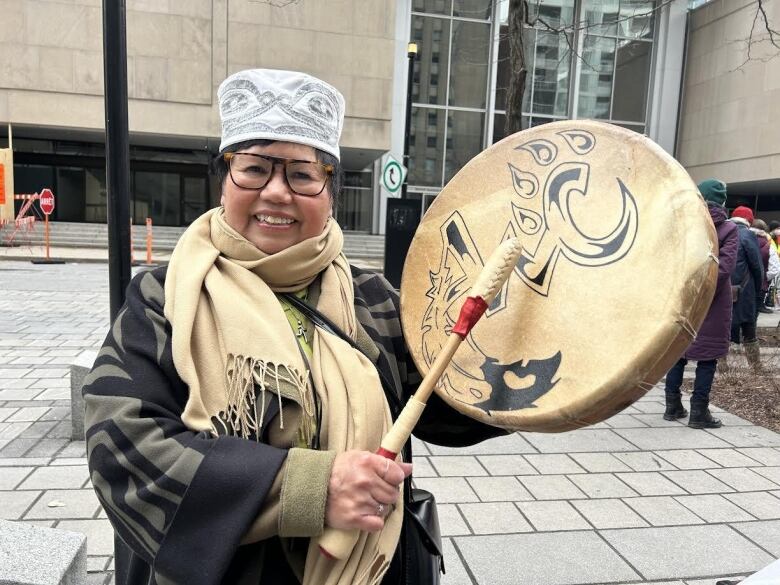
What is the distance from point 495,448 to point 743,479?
1.52 m

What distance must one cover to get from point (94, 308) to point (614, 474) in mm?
7824

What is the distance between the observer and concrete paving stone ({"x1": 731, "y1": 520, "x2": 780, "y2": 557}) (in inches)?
111

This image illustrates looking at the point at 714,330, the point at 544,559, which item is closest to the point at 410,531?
the point at 544,559

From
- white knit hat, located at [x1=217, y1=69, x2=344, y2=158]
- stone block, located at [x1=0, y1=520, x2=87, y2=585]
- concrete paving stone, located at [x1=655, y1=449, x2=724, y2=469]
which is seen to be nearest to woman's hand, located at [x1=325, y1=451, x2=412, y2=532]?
white knit hat, located at [x1=217, y1=69, x2=344, y2=158]

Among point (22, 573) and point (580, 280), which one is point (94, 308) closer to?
point (22, 573)

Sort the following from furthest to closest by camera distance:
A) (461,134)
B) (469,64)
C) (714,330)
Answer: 1. (461,134)
2. (469,64)
3. (714,330)

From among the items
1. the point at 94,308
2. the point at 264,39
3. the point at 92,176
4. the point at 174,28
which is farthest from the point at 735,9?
the point at 92,176

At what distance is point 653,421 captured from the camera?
4.74 metres

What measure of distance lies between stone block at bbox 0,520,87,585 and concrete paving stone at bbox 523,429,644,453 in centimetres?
289

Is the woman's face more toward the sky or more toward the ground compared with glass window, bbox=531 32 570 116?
more toward the ground

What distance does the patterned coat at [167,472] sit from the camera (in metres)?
0.96

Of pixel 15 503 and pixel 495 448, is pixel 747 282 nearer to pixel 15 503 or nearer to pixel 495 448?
pixel 495 448

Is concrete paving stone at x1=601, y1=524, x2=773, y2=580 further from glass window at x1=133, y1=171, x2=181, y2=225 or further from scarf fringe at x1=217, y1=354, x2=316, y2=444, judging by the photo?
glass window at x1=133, y1=171, x2=181, y2=225

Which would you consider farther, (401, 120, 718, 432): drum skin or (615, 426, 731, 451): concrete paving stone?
(615, 426, 731, 451): concrete paving stone
